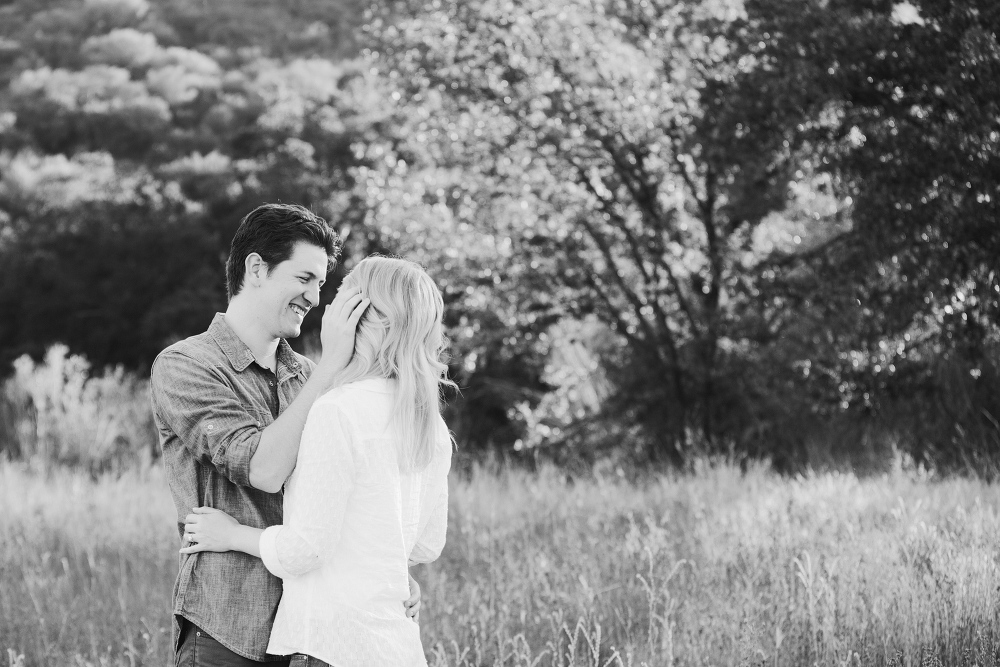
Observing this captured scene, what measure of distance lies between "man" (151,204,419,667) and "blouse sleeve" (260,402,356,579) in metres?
0.10

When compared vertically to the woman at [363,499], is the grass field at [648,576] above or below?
below

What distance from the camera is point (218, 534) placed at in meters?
2.28

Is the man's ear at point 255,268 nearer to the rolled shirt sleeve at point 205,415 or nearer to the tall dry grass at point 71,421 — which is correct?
the rolled shirt sleeve at point 205,415

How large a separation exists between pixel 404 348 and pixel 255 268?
0.57 meters

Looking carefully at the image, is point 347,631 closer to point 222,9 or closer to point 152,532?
point 152,532

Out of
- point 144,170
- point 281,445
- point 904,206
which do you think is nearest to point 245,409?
point 281,445

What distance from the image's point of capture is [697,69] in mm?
9227

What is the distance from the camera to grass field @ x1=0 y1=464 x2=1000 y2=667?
3.59 meters

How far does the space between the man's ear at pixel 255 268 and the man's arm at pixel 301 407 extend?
0.35 m

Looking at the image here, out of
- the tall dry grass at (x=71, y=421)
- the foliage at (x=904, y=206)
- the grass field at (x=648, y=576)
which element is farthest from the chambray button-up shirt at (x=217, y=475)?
the tall dry grass at (x=71, y=421)

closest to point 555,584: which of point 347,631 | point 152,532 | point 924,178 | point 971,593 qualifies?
point 971,593

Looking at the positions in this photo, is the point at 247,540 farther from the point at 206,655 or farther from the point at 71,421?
the point at 71,421

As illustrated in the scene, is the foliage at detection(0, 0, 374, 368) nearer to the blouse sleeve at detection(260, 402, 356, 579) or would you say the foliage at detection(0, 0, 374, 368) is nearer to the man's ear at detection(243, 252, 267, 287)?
the man's ear at detection(243, 252, 267, 287)

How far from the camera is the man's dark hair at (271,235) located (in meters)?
2.53
